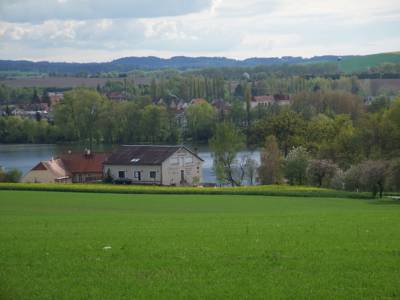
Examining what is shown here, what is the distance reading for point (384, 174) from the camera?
44.8 metres

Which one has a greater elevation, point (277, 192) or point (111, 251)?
point (111, 251)

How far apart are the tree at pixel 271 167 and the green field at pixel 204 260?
45846 mm

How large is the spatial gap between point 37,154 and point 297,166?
5186 centimetres

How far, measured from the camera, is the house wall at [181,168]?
6709cm

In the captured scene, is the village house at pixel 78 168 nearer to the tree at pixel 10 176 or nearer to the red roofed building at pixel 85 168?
the red roofed building at pixel 85 168

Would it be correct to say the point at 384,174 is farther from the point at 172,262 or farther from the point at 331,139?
the point at 172,262

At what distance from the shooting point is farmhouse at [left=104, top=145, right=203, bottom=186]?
6656 centimetres

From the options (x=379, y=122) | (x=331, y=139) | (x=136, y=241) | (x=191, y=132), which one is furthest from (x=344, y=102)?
(x=136, y=241)

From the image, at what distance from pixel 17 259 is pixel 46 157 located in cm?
8604

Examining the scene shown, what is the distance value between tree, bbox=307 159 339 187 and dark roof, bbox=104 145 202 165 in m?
14.1

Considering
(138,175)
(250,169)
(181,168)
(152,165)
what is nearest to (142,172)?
(138,175)

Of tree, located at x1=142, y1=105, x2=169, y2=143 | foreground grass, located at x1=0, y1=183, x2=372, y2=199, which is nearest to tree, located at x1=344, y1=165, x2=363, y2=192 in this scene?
foreground grass, located at x1=0, y1=183, x2=372, y2=199

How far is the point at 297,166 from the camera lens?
209ft

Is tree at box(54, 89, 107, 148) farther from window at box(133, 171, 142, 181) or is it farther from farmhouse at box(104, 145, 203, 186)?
window at box(133, 171, 142, 181)
